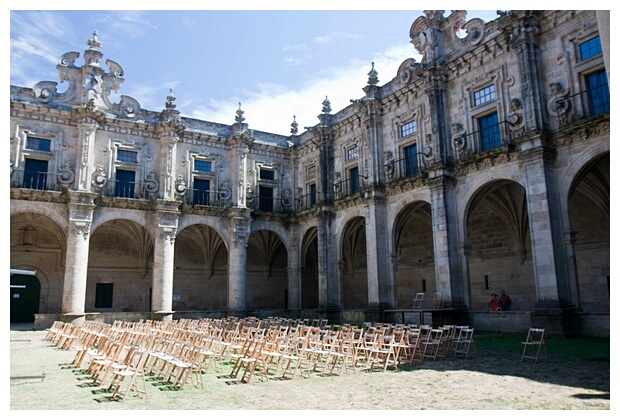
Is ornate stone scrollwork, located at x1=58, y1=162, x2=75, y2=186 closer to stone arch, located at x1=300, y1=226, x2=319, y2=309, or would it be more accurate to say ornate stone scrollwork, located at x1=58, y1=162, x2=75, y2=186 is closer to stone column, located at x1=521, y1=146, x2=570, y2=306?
stone arch, located at x1=300, y1=226, x2=319, y2=309

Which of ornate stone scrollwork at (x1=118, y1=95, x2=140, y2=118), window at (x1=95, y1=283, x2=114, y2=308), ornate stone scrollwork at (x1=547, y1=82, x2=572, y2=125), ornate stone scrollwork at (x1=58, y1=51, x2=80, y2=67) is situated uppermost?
ornate stone scrollwork at (x1=58, y1=51, x2=80, y2=67)

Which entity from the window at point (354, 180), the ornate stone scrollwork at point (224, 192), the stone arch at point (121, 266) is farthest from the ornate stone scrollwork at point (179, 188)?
the window at point (354, 180)

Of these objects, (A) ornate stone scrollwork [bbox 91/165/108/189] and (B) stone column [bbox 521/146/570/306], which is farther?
(A) ornate stone scrollwork [bbox 91/165/108/189]

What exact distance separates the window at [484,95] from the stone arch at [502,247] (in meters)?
3.41

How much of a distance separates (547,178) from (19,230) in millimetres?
25859

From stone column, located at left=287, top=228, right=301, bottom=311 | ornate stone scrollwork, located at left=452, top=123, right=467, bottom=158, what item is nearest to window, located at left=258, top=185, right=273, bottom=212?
stone column, located at left=287, top=228, right=301, bottom=311

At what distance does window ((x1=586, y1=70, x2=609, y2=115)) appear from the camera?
1564 centimetres

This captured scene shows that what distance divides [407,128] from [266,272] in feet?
48.6

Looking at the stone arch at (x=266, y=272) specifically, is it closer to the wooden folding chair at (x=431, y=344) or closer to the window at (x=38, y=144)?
the window at (x=38, y=144)

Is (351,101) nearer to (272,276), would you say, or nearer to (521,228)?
(521,228)

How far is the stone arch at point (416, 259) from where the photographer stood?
A: 26469mm

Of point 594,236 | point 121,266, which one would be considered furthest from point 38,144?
point 594,236

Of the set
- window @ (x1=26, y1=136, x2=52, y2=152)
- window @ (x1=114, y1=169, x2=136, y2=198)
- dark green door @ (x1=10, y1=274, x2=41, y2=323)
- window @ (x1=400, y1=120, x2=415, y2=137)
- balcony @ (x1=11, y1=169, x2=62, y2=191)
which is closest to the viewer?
window @ (x1=400, y1=120, x2=415, y2=137)

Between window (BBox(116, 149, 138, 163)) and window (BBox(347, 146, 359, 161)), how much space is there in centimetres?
1141
